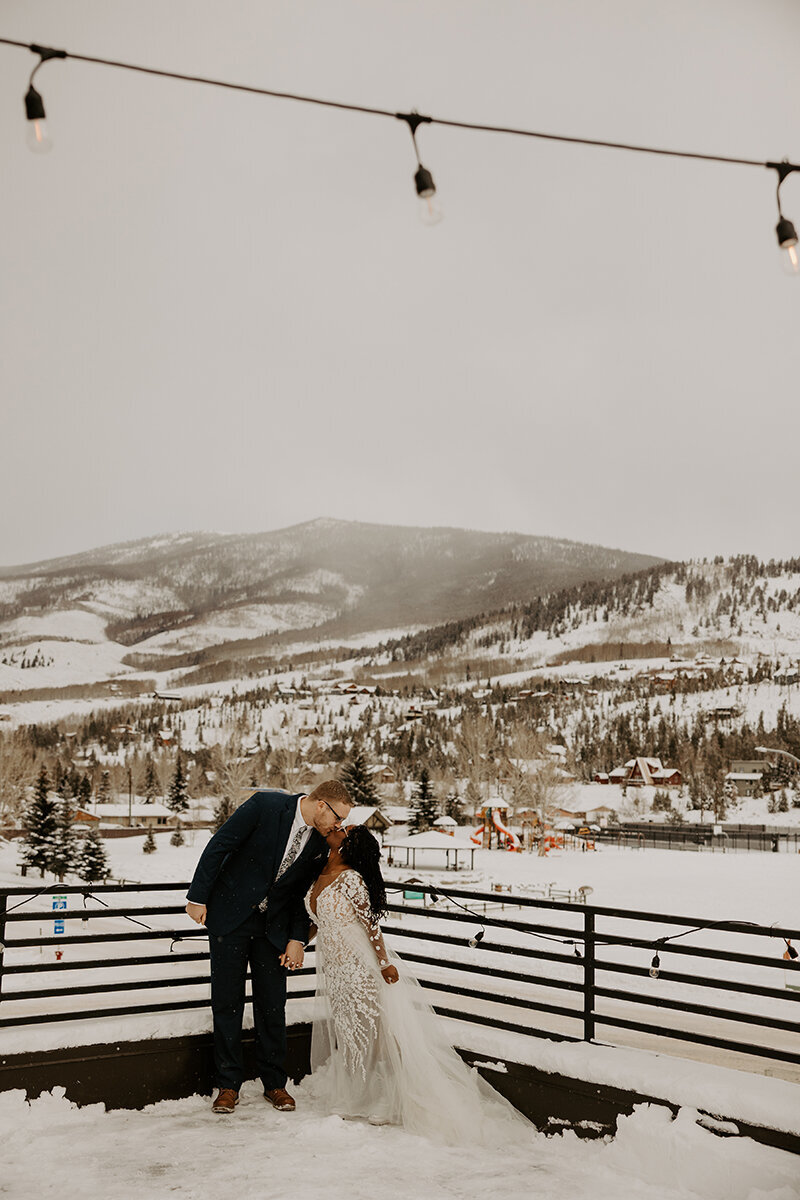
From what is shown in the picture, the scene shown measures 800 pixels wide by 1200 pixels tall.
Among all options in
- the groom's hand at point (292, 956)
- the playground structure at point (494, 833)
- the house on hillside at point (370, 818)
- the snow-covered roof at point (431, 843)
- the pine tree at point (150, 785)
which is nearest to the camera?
the groom's hand at point (292, 956)

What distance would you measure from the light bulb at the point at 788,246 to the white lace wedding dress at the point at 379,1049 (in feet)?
13.0

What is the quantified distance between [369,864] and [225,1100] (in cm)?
147

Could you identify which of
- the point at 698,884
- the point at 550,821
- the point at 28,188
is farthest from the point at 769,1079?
the point at 550,821

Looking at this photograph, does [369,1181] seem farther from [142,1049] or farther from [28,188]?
[28,188]

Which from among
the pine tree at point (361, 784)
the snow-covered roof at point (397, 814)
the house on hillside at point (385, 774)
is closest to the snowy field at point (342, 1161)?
the pine tree at point (361, 784)

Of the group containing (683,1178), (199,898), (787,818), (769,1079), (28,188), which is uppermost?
(28,188)

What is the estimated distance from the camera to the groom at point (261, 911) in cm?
507

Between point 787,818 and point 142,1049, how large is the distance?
10221cm

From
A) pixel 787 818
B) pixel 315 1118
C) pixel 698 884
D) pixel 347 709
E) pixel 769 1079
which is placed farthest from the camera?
pixel 347 709

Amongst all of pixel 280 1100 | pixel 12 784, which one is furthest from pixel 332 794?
pixel 12 784

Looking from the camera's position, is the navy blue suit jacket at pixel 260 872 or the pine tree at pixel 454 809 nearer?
the navy blue suit jacket at pixel 260 872

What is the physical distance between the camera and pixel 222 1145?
15.1 ft

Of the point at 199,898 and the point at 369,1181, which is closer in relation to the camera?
the point at 369,1181

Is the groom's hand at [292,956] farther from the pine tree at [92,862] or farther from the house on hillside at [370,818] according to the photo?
the house on hillside at [370,818]
